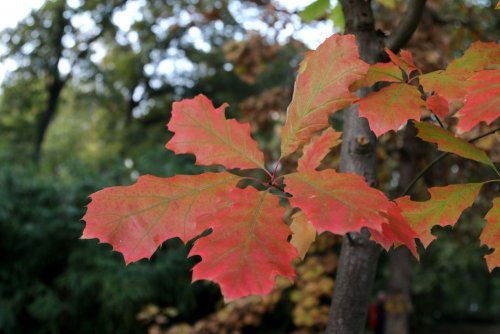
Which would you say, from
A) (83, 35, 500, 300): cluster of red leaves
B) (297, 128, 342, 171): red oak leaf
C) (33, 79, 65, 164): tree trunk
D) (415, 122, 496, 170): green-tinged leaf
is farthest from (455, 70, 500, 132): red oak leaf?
(33, 79, 65, 164): tree trunk

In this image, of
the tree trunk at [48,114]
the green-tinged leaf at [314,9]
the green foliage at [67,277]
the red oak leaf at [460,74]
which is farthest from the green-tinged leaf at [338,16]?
the tree trunk at [48,114]

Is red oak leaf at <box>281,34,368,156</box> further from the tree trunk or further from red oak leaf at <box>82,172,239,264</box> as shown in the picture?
the tree trunk

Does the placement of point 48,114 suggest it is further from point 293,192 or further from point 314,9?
point 293,192

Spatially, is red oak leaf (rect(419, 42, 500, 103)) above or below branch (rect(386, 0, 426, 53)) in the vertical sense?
above

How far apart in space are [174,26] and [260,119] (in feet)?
4.83

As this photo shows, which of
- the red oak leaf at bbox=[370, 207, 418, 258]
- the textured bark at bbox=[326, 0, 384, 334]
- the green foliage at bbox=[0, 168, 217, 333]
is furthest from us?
the green foliage at bbox=[0, 168, 217, 333]

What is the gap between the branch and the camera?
118 centimetres

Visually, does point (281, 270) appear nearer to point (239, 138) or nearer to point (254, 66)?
point (239, 138)

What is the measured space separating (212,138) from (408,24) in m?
0.59

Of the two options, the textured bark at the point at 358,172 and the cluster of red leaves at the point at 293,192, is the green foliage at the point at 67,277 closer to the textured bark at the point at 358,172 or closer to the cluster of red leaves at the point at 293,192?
the textured bark at the point at 358,172

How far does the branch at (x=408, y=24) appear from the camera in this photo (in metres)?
1.18

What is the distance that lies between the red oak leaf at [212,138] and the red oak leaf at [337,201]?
0.13 metres

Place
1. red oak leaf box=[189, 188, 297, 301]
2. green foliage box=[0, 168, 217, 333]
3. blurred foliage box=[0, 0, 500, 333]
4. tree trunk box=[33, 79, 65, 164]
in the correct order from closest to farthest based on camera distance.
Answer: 1. red oak leaf box=[189, 188, 297, 301]
2. blurred foliage box=[0, 0, 500, 333]
3. green foliage box=[0, 168, 217, 333]
4. tree trunk box=[33, 79, 65, 164]

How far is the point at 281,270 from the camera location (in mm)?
661
